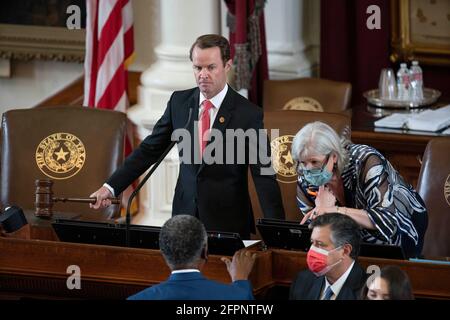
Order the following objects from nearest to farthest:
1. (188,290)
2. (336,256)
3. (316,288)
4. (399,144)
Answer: (188,290) < (336,256) < (316,288) < (399,144)

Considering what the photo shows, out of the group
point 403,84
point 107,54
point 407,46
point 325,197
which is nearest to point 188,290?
point 325,197

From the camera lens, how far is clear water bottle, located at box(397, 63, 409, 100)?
723cm

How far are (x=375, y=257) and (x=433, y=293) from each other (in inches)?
10.1

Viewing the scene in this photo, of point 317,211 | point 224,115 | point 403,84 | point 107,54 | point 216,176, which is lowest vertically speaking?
point 317,211

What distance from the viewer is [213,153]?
5016 mm

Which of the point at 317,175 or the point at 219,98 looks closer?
the point at 317,175

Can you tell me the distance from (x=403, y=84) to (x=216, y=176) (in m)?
2.53

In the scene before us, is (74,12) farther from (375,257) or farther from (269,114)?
(375,257)

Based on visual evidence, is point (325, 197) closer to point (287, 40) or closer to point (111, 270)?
point (111, 270)

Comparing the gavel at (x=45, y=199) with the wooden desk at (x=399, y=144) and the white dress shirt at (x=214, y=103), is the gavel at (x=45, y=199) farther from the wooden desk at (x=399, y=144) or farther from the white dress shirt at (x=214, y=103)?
the wooden desk at (x=399, y=144)

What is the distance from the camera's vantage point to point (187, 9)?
705 cm

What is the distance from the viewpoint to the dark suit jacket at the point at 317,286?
4.08 meters

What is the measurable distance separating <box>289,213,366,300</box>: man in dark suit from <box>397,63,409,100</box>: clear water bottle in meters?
3.25

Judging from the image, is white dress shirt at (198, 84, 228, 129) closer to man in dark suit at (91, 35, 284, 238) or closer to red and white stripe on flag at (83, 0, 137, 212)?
man in dark suit at (91, 35, 284, 238)
